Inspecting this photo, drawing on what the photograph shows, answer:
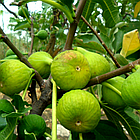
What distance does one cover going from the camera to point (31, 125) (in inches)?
24.0

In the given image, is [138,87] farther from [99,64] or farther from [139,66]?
[99,64]

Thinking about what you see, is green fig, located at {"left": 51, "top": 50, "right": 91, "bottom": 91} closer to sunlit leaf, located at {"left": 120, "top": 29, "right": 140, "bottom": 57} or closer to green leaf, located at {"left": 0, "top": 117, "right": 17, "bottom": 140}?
green leaf, located at {"left": 0, "top": 117, "right": 17, "bottom": 140}

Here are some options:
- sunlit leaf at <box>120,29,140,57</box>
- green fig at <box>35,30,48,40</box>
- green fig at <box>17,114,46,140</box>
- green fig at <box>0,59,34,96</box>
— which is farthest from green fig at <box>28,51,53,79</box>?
green fig at <box>35,30,48,40</box>

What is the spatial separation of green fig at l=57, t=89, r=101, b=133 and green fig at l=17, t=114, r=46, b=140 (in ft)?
0.34

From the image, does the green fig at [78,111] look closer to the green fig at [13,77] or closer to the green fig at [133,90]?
the green fig at [133,90]

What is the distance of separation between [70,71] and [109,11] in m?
0.57

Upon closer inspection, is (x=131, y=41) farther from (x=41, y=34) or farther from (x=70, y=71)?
(x=41, y=34)

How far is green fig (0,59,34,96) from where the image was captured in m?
0.67

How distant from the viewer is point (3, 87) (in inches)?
26.9

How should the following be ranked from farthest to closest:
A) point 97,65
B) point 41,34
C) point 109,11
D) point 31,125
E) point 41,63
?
point 41,34, point 109,11, point 41,63, point 97,65, point 31,125

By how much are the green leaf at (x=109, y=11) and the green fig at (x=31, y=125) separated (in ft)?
2.46

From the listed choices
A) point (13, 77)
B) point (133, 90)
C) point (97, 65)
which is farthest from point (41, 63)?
point (133, 90)

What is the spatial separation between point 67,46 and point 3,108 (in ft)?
1.34

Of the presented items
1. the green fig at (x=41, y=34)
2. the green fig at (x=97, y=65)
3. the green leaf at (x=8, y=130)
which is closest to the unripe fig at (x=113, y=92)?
the green fig at (x=97, y=65)
